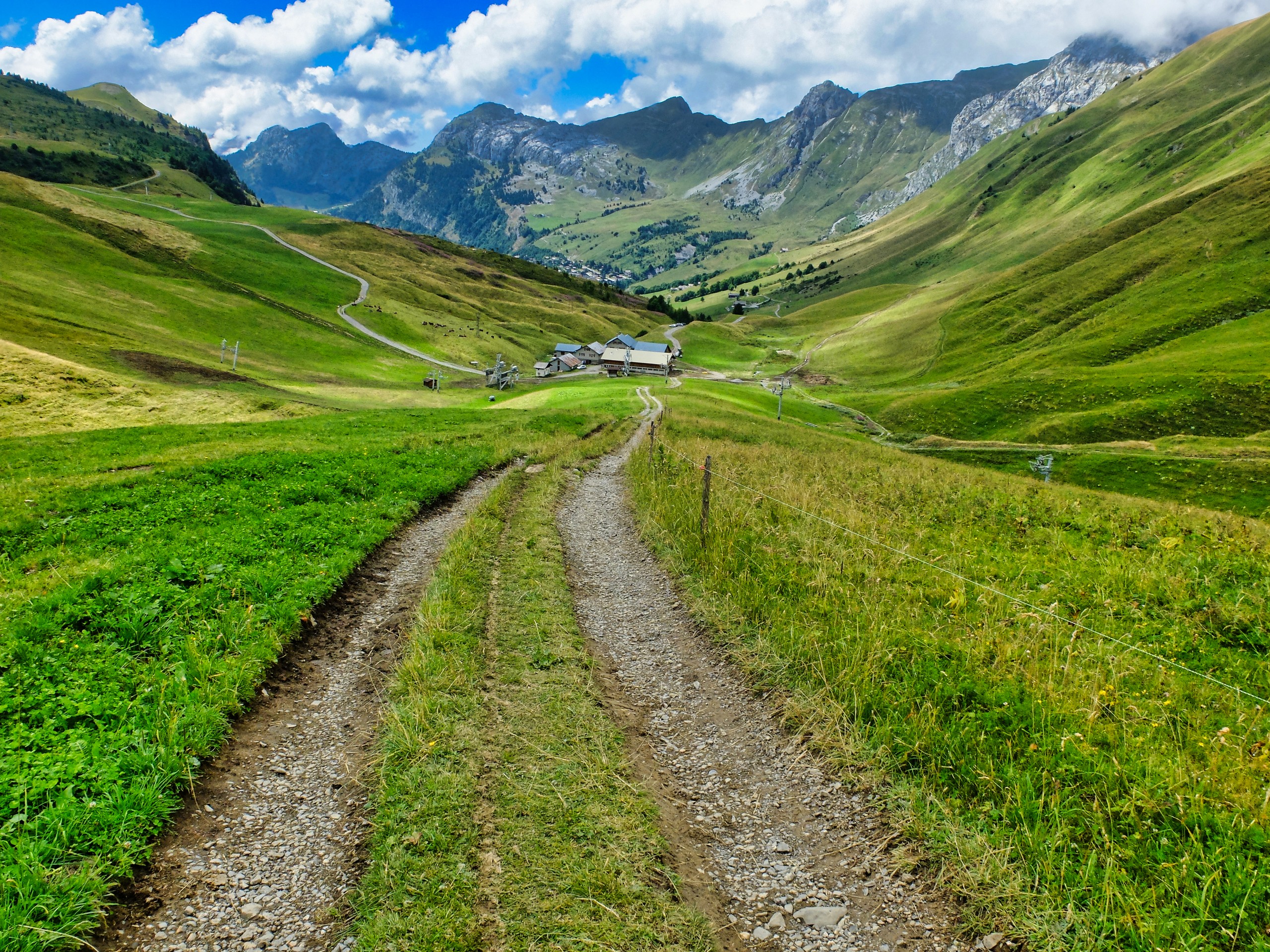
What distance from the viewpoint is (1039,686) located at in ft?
26.2

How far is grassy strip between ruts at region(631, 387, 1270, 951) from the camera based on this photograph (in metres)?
5.42

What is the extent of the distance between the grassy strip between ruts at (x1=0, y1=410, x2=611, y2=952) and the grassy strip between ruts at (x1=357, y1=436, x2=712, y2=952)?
2.45 metres

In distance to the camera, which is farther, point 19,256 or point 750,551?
point 19,256

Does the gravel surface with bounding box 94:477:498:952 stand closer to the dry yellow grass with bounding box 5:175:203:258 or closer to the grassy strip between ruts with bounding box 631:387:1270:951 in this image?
the grassy strip between ruts with bounding box 631:387:1270:951

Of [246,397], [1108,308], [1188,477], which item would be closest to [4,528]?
[246,397]

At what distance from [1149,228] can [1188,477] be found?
96.8m

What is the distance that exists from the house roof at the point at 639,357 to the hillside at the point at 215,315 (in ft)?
58.7

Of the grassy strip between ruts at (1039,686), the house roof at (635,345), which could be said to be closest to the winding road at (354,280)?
the house roof at (635,345)

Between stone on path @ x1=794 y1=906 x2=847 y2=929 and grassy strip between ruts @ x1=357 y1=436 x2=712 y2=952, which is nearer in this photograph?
grassy strip between ruts @ x1=357 y1=436 x2=712 y2=952

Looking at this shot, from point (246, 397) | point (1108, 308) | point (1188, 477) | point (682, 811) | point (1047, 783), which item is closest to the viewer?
point (1047, 783)

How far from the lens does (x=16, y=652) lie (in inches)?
329

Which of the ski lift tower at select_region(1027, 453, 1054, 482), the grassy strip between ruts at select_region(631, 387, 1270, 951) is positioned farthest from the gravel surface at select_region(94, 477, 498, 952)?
the ski lift tower at select_region(1027, 453, 1054, 482)

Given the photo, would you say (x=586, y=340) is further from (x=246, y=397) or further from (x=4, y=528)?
(x=4, y=528)

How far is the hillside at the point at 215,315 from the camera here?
4556cm
